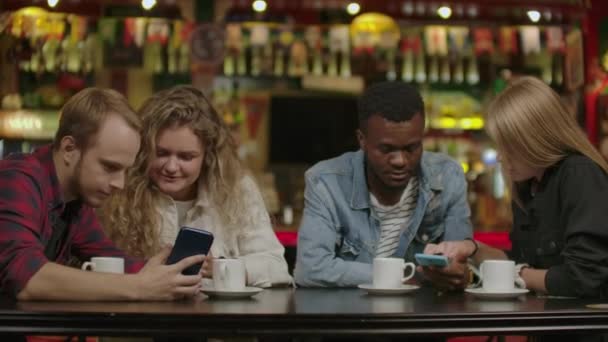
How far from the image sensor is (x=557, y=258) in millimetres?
2783

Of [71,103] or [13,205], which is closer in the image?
[13,205]

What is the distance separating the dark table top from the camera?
2.03 m

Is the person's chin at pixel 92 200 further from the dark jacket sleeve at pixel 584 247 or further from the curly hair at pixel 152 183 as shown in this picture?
the dark jacket sleeve at pixel 584 247

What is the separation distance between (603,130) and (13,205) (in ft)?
19.0

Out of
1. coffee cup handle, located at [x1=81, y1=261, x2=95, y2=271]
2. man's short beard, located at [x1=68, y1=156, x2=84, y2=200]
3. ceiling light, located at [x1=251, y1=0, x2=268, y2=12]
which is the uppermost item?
ceiling light, located at [x1=251, y1=0, x2=268, y2=12]

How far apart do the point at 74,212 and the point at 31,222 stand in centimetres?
35

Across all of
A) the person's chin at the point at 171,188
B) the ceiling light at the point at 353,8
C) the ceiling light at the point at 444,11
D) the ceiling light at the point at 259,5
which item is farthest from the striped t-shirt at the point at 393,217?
the ceiling light at the point at 444,11

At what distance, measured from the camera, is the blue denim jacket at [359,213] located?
3115mm

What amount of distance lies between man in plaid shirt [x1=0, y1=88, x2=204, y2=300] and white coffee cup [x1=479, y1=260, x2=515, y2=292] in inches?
28.6

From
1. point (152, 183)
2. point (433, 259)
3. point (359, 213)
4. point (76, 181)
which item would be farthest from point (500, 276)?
point (152, 183)

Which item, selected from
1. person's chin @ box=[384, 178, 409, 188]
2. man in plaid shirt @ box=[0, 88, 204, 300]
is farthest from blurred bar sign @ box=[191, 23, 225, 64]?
man in plaid shirt @ box=[0, 88, 204, 300]

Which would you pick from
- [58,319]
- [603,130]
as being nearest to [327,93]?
[603,130]

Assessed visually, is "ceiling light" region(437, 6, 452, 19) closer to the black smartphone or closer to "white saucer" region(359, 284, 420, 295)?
"white saucer" region(359, 284, 420, 295)

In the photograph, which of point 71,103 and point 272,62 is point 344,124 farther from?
point 71,103
